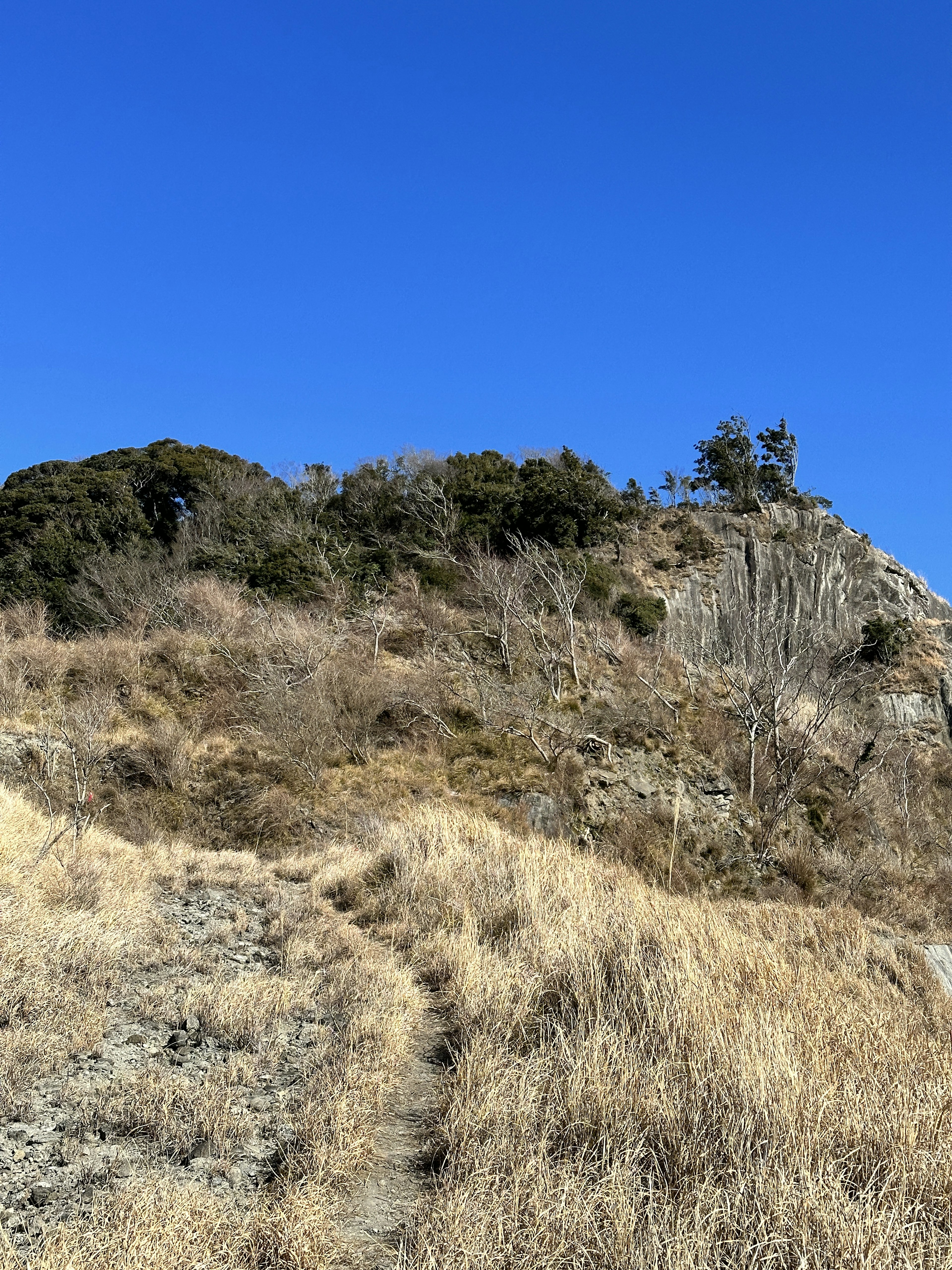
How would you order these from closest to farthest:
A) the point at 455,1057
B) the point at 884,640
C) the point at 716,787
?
the point at 455,1057 < the point at 716,787 < the point at 884,640

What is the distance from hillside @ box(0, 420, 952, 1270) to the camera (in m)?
3.13

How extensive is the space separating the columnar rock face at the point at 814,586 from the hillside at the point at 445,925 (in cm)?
490

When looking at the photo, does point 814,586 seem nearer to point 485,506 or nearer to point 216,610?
point 485,506

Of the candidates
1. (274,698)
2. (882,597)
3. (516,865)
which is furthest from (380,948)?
(882,597)

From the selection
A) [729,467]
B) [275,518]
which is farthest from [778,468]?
[275,518]

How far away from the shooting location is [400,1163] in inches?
143

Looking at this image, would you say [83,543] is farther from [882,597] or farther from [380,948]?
[882,597]

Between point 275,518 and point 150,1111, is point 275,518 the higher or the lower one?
the higher one

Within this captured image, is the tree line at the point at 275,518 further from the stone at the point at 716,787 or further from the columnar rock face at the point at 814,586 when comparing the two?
the stone at the point at 716,787

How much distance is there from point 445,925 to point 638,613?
23993 millimetres

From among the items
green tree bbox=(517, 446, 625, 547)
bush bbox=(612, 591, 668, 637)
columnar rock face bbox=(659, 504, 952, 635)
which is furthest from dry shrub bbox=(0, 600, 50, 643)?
columnar rock face bbox=(659, 504, 952, 635)

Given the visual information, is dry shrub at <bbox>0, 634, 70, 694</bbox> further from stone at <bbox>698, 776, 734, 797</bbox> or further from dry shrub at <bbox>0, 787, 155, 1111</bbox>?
stone at <bbox>698, 776, 734, 797</bbox>

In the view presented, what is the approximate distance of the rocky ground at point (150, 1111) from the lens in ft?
10.6

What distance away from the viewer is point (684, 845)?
1477 centimetres
